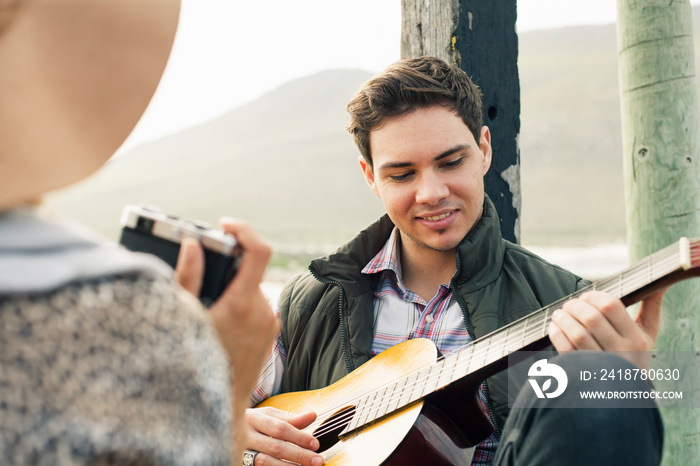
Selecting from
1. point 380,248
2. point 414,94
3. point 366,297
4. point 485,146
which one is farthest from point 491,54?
point 366,297

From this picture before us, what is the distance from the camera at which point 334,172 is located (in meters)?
71.6

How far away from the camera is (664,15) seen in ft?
8.73

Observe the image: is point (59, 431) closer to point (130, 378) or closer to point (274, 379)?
point (130, 378)

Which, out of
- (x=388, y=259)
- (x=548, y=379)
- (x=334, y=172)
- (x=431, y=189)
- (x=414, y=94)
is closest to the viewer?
(x=548, y=379)

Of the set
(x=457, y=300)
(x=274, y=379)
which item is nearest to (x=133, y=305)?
(x=457, y=300)

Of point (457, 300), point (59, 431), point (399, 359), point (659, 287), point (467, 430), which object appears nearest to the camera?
point (59, 431)

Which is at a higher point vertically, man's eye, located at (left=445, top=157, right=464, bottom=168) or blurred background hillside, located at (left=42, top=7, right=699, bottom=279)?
blurred background hillside, located at (left=42, top=7, right=699, bottom=279)

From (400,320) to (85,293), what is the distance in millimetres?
1815

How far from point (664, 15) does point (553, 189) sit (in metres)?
59.0

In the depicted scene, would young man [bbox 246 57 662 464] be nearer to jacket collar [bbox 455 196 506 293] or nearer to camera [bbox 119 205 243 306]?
jacket collar [bbox 455 196 506 293]

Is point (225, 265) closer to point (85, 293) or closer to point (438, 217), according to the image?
point (85, 293)

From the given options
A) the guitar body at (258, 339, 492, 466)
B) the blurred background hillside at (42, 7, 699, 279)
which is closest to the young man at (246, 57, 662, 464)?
the guitar body at (258, 339, 492, 466)

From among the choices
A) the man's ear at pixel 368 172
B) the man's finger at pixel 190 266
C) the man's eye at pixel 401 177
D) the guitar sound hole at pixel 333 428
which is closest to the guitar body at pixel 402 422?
the guitar sound hole at pixel 333 428

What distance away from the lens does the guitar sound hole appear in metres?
2.00
